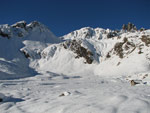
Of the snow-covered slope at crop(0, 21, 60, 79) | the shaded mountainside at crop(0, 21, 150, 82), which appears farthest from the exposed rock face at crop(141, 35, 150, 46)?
the snow-covered slope at crop(0, 21, 60, 79)

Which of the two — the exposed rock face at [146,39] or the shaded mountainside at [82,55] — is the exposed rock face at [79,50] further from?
the exposed rock face at [146,39]

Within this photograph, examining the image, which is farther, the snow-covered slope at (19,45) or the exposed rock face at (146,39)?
the exposed rock face at (146,39)

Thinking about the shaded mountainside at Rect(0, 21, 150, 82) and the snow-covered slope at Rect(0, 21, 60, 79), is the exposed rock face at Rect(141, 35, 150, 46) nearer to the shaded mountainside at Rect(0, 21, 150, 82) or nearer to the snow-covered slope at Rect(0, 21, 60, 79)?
the shaded mountainside at Rect(0, 21, 150, 82)

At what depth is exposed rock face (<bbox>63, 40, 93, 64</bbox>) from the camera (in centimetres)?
4255

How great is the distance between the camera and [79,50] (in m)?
45.5

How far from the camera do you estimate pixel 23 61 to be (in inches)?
1658

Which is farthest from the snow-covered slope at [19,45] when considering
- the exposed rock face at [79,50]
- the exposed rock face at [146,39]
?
the exposed rock face at [146,39]

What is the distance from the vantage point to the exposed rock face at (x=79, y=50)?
140 ft

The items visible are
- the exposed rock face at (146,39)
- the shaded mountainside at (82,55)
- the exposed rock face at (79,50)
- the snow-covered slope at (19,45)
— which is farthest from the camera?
the exposed rock face at (79,50)

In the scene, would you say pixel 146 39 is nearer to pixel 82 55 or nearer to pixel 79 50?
pixel 82 55

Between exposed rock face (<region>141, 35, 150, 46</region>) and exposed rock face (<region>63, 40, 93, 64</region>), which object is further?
exposed rock face (<region>63, 40, 93, 64</region>)

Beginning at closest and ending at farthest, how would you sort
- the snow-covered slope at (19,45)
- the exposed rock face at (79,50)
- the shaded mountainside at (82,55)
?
the snow-covered slope at (19,45), the shaded mountainside at (82,55), the exposed rock face at (79,50)

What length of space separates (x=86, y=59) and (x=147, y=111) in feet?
128

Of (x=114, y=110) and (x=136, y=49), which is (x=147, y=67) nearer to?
(x=136, y=49)
